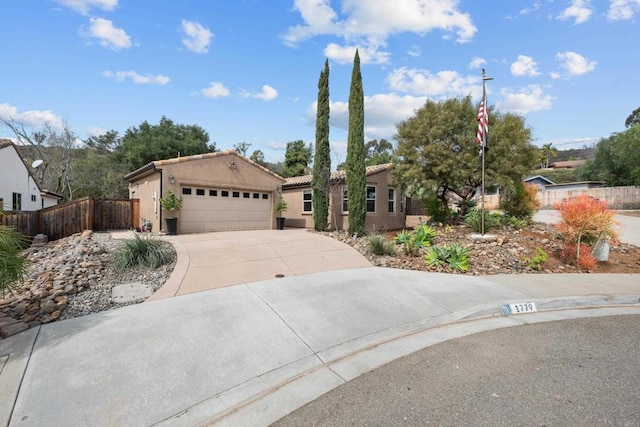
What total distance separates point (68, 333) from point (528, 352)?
19.5ft

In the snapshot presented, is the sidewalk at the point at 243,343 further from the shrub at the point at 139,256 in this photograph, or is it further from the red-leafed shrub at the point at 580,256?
the shrub at the point at 139,256

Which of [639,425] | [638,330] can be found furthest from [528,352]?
[638,330]

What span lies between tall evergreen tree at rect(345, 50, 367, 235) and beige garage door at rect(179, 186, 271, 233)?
4.69 meters

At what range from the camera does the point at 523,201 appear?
13156 mm

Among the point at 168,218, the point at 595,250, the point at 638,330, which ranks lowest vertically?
the point at 638,330

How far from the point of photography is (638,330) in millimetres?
4605

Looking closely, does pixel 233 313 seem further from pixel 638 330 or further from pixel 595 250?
pixel 595 250

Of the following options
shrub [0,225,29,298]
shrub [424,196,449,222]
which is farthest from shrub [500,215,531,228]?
shrub [0,225,29,298]

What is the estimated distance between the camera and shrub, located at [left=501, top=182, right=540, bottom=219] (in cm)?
1312

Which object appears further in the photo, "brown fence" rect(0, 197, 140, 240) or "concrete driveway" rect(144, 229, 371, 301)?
"brown fence" rect(0, 197, 140, 240)

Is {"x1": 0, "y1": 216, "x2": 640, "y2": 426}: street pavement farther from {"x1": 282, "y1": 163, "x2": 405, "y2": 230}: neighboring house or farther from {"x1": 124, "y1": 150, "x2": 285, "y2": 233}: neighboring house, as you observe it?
{"x1": 282, "y1": 163, "x2": 405, "y2": 230}: neighboring house

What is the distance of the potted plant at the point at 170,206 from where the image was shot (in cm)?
1168

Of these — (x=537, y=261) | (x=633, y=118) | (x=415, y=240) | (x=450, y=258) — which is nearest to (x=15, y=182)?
(x=415, y=240)

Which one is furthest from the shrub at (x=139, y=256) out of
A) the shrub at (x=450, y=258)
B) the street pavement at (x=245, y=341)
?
the shrub at (x=450, y=258)
